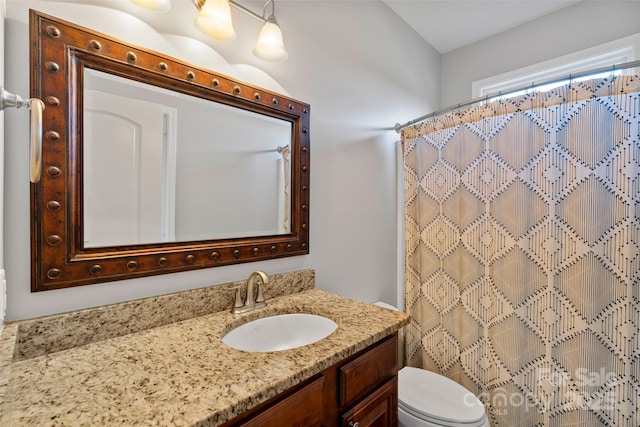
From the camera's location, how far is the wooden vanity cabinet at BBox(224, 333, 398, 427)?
28.8 inches

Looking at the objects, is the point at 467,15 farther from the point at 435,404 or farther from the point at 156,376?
the point at 156,376

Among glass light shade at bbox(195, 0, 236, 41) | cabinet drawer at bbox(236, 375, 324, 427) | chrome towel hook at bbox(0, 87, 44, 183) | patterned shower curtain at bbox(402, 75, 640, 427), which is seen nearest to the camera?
chrome towel hook at bbox(0, 87, 44, 183)

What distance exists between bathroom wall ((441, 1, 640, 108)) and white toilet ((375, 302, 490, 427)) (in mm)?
2128

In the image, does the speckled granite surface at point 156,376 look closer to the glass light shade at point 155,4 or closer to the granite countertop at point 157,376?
the granite countertop at point 157,376

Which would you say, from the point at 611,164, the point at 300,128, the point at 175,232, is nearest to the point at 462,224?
the point at 611,164

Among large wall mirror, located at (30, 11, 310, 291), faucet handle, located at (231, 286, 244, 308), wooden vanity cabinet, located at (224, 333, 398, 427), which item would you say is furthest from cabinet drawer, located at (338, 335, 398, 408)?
large wall mirror, located at (30, 11, 310, 291)

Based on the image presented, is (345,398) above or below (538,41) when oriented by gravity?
below

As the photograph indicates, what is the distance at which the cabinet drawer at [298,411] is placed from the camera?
0.70m

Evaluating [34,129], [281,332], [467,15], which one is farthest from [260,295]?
[467,15]

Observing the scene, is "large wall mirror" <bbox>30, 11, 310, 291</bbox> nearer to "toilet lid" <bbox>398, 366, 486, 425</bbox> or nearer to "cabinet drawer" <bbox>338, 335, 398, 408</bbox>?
"cabinet drawer" <bbox>338, 335, 398, 408</bbox>

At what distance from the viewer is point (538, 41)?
2070mm

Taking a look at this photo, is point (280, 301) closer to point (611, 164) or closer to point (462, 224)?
point (462, 224)

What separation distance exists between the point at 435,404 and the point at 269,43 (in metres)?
1.79

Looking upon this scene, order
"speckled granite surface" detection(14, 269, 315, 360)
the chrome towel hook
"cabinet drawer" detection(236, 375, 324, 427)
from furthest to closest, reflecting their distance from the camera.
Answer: "speckled granite surface" detection(14, 269, 315, 360) < "cabinet drawer" detection(236, 375, 324, 427) < the chrome towel hook
